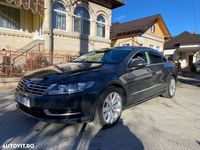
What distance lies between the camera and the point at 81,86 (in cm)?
377

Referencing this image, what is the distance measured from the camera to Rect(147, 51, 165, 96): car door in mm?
5738

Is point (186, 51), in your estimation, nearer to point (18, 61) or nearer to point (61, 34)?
point (61, 34)

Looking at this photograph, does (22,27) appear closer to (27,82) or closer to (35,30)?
(35,30)

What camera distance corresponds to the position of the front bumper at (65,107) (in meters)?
3.64

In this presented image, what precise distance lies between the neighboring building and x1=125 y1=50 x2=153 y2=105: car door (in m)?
8.32

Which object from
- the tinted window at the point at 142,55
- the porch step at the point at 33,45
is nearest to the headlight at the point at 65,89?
the tinted window at the point at 142,55

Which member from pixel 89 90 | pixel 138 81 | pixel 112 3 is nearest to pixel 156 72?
pixel 138 81

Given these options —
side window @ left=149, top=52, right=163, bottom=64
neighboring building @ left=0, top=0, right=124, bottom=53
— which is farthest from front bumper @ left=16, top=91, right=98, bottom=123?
neighboring building @ left=0, top=0, right=124, bottom=53

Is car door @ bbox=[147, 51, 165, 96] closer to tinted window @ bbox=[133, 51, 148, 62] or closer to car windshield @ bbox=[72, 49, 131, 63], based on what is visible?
tinted window @ bbox=[133, 51, 148, 62]

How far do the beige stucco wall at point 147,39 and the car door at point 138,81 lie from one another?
19.2 metres

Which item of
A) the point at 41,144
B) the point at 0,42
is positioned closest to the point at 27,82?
the point at 41,144

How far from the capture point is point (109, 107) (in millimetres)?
4297

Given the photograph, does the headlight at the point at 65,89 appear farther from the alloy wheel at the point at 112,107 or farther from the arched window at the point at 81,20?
the arched window at the point at 81,20

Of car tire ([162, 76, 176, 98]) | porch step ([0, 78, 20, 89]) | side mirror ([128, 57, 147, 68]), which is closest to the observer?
side mirror ([128, 57, 147, 68])
